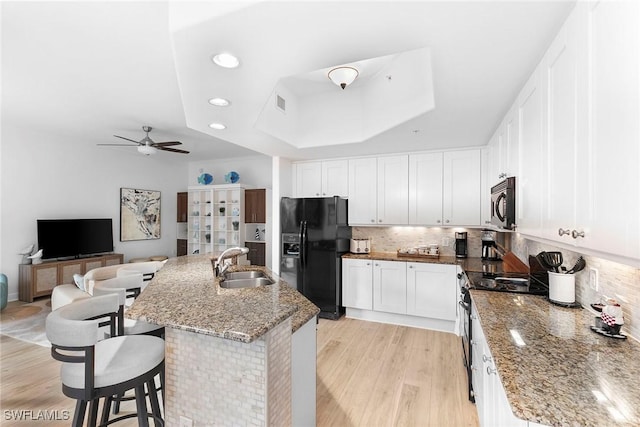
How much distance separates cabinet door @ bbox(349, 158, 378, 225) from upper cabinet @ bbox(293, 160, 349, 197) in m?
0.12

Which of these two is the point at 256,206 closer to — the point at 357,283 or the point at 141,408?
the point at 357,283

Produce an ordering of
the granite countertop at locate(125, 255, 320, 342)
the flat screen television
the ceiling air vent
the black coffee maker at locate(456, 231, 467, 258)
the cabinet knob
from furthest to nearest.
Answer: the flat screen television → the black coffee maker at locate(456, 231, 467, 258) → the ceiling air vent → the granite countertop at locate(125, 255, 320, 342) → the cabinet knob

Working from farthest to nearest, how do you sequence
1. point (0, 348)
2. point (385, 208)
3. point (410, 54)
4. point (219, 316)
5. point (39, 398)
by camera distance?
point (385, 208) < point (0, 348) < point (410, 54) < point (39, 398) < point (219, 316)

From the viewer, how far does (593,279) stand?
1.71m

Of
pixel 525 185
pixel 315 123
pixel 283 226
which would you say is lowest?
pixel 283 226

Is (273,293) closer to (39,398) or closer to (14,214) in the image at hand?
(39,398)

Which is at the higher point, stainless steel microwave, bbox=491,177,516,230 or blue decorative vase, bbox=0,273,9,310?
stainless steel microwave, bbox=491,177,516,230

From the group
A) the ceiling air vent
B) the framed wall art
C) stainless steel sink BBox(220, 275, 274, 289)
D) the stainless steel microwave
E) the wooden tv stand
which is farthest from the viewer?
the framed wall art

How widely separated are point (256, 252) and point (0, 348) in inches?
147

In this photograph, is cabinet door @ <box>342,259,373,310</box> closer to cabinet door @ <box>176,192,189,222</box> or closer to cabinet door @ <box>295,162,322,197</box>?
cabinet door @ <box>295,162,322,197</box>

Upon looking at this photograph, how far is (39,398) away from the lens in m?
2.34

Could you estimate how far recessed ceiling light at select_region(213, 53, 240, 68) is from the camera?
163 centimetres

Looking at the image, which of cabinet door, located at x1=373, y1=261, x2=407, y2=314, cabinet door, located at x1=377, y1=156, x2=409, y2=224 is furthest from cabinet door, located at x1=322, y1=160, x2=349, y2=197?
cabinet door, located at x1=373, y1=261, x2=407, y2=314

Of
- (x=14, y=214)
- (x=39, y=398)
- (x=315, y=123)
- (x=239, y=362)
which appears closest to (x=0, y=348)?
(x=39, y=398)
